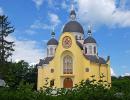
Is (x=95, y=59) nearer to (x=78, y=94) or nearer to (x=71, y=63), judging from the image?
(x=71, y=63)

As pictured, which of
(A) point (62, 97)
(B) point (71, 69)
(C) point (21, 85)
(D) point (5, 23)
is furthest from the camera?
(D) point (5, 23)

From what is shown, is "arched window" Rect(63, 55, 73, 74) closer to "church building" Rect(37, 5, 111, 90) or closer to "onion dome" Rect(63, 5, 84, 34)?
"church building" Rect(37, 5, 111, 90)

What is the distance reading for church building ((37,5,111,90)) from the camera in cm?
5891

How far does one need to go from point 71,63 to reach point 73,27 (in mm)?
8860

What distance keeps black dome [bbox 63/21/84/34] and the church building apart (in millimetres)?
→ 2107

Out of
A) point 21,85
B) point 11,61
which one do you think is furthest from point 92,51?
point 21,85

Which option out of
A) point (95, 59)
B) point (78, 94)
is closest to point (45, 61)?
point (95, 59)

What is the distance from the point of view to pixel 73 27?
66000 millimetres

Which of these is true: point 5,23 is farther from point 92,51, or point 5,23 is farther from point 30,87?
point 30,87

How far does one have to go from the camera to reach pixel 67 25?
6662 centimetres

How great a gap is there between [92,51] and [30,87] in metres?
49.2

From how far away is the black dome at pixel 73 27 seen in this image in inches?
2591

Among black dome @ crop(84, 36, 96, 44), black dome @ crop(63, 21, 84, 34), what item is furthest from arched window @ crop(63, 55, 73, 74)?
black dome @ crop(63, 21, 84, 34)

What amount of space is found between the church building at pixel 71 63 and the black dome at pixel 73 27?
2.11 meters
